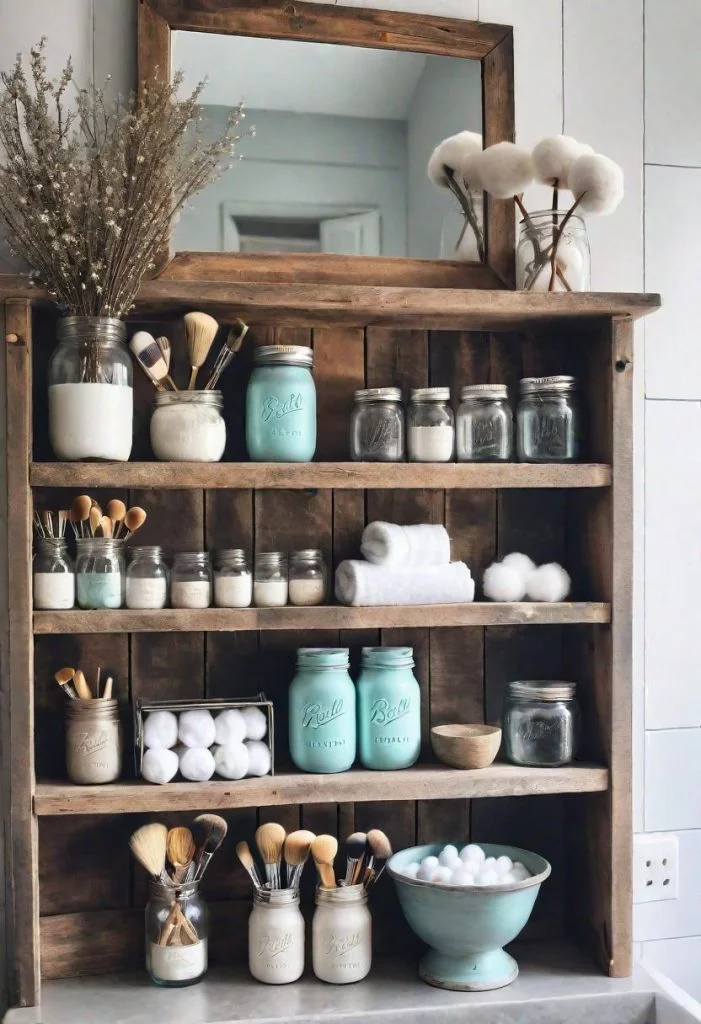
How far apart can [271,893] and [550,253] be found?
3.14 ft

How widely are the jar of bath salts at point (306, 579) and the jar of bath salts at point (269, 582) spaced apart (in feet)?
0.05

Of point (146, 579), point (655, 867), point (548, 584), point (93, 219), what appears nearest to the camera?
point (93, 219)

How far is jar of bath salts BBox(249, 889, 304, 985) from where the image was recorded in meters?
1.40

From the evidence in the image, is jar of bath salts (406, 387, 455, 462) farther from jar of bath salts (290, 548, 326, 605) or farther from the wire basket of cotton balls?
the wire basket of cotton balls

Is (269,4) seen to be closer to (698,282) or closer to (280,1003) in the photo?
(698,282)

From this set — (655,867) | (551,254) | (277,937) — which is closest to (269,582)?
(277,937)

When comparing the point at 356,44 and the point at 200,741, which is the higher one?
the point at 356,44

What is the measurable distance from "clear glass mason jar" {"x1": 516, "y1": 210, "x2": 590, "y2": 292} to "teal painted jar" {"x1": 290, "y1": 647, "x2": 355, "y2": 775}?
0.60m

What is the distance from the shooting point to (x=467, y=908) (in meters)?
1.36

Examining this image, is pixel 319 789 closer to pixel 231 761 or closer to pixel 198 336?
pixel 231 761

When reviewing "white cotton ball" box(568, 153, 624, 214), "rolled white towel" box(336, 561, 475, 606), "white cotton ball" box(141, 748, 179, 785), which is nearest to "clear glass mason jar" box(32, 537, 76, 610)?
"white cotton ball" box(141, 748, 179, 785)

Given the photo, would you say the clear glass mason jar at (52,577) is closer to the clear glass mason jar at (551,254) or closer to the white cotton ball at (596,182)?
the clear glass mason jar at (551,254)

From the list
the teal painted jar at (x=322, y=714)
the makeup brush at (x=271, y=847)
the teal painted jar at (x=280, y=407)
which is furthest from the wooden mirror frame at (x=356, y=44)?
the makeup brush at (x=271, y=847)

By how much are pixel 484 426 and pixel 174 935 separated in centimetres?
81
